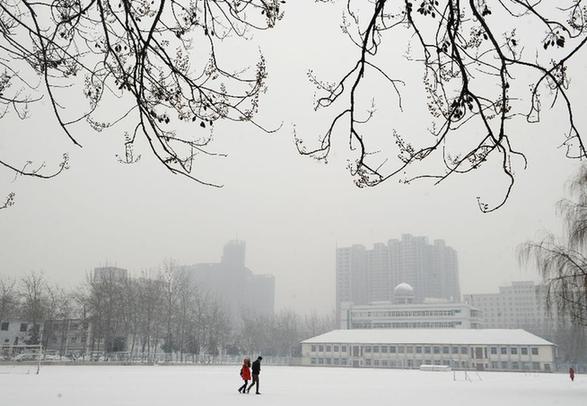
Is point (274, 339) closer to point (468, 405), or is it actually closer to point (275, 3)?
point (468, 405)

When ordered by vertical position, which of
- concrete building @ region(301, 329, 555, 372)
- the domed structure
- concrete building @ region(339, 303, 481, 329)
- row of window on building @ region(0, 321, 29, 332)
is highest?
the domed structure

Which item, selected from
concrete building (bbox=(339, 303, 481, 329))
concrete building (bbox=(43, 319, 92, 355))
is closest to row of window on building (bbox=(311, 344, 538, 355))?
concrete building (bbox=(339, 303, 481, 329))

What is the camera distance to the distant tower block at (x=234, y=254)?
136125 millimetres

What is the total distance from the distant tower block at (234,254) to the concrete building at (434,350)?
237 feet

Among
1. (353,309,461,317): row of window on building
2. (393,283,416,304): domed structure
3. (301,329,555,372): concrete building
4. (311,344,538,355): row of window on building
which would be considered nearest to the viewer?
(301,329,555,372): concrete building

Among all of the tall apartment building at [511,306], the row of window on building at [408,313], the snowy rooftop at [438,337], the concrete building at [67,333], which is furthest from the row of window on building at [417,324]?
the concrete building at [67,333]

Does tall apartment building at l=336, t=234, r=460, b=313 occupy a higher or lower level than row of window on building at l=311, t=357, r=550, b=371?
higher

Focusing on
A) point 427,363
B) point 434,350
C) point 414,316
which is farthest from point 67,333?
point 414,316

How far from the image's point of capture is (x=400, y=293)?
85438mm

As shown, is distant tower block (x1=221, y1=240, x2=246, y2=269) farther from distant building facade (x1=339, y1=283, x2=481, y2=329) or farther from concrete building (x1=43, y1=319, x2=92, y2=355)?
concrete building (x1=43, y1=319, x2=92, y2=355)

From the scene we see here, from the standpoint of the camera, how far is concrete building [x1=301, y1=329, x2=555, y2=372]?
5161 centimetres

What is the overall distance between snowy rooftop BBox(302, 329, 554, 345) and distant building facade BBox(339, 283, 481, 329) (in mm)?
15044

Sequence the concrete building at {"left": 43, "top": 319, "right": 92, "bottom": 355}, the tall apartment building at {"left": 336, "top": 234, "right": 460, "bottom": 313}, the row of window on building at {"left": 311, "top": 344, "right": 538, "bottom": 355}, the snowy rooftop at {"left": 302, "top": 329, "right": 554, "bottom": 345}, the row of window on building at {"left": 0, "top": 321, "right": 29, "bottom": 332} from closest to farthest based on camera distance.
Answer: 1. the row of window on building at {"left": 311, "top": 344, "right": 538, "bottom": 355}
2. the snowy rooftop at {"left": 302, "top": 329, "right": 554, "bottom": 345}
3. the concrete building at {"left": 43, "top": 319, "right": 92, "bottom": 355}
4. the row of window on building at {"left": 0, "top": 321, "right": 29, "bottom": 332}
5. the tall apartment building at {"left": 336, "top": 234, "right": 460, "bottom": 313}

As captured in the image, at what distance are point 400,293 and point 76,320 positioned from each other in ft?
157
